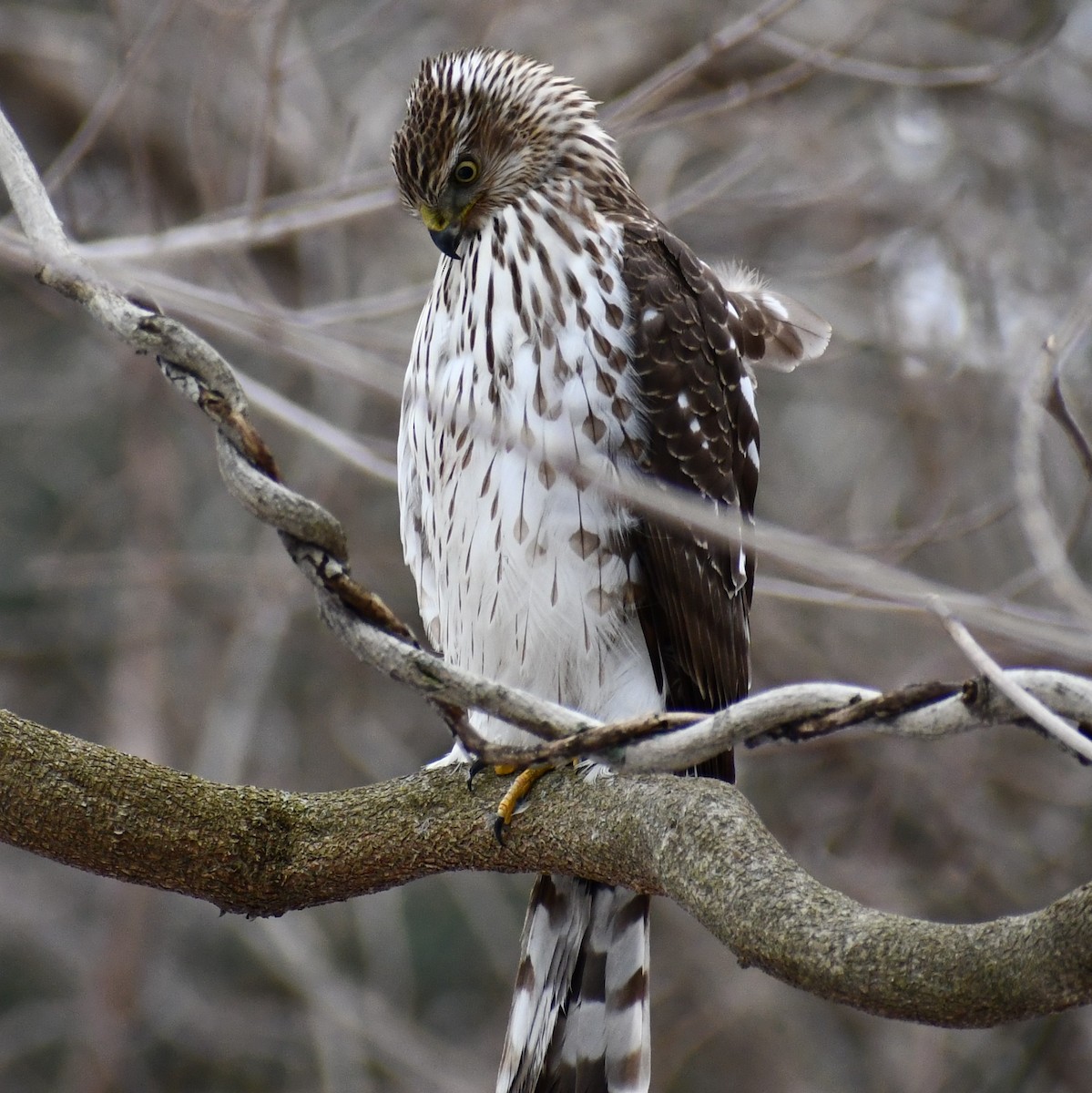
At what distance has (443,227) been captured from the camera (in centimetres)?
293

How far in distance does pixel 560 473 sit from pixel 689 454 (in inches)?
13.0

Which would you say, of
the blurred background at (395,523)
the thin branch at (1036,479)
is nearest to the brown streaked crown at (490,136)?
the thin branch at (1036,479)

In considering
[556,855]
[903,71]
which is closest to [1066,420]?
[556,855]

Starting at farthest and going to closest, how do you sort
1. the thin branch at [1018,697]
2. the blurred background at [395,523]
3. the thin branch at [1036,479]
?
the blurred background at [395,523]
the thin branch at [1036,479]
the thin branch at [1018,697]

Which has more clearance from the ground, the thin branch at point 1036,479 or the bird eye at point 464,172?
the bird eye at point 464,172

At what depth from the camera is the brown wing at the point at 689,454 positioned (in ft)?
9.29

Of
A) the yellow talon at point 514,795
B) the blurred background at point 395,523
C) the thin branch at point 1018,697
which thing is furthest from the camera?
the blurred background at point 395,523

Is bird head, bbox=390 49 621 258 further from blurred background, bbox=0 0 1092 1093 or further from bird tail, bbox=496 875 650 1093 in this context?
blurred background, bbox=0 0 1092 1093

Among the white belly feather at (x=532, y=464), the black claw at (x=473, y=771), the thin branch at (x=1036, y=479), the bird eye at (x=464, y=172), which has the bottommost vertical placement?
the thin branch at (x=1036, y=479)

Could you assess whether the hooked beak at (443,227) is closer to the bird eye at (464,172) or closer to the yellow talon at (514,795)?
the bird eye at (464,172)

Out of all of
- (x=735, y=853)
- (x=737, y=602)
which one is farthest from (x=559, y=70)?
(x=735, y=853)

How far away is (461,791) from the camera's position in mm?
2377

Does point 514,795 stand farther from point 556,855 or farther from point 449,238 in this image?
point 449,238

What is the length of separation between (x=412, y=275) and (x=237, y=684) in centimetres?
185
